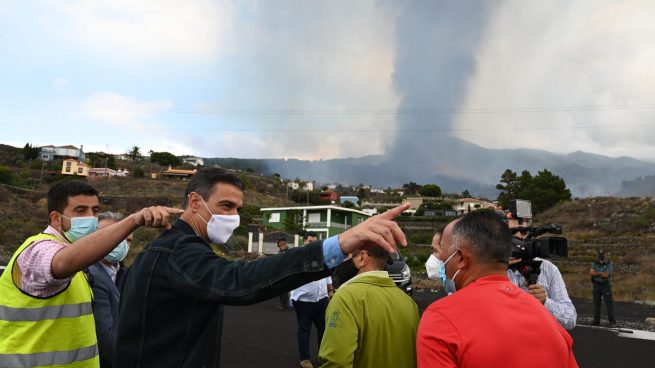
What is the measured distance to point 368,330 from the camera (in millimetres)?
2781

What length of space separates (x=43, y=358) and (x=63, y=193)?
113 cm

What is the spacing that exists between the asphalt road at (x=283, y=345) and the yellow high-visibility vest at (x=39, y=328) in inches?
178

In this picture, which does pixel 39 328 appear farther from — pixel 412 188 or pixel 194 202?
pixel 412 188

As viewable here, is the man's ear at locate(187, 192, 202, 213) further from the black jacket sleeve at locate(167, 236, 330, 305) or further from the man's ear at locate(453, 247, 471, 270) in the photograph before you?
the man's ear at locate(453, 247, 471, 270)

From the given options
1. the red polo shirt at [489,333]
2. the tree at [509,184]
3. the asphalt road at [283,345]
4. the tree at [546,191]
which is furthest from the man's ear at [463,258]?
the tree at [509,184]

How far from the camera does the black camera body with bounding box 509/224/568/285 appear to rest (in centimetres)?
279

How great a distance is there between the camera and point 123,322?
198 centimetres

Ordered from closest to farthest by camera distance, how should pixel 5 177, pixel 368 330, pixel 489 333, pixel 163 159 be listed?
pixel 489 333
pixel 368 330
pixel 5 177
pixel 163 159

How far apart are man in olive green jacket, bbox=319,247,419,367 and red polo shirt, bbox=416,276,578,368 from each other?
864 mm

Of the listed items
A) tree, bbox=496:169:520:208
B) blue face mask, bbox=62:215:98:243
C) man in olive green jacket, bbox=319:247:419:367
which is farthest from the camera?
tree, bbox=496:169:520:208

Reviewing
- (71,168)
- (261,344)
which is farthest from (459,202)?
(261,344)

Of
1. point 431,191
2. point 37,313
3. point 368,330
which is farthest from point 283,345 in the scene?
point 431,191

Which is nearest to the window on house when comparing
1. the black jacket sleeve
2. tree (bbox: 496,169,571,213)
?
tree (bbox: 496,169,571,213)

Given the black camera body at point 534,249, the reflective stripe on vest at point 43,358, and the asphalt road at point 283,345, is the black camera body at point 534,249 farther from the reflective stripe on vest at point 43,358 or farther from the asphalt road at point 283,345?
the asphalt road at point 283,345
